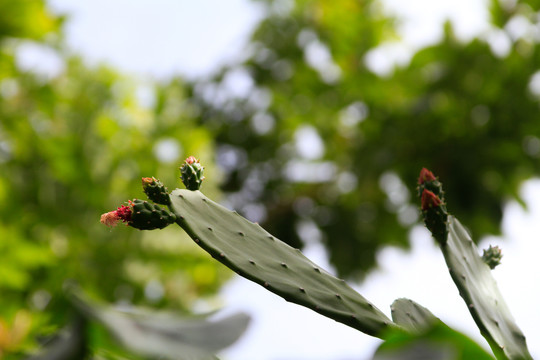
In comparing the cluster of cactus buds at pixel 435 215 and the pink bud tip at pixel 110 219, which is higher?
the cluster of cactus buds at pixel 435 215

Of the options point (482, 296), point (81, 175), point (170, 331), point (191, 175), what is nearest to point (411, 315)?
point (482, 296)

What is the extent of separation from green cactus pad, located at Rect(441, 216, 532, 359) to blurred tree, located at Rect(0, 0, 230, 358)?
3.87 metres

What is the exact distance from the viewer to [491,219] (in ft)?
17.9

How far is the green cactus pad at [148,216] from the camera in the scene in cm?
85

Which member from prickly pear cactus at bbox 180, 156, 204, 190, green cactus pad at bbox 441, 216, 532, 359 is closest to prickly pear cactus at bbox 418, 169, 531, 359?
green cactus pad at bbox 441, 216, 532, 359

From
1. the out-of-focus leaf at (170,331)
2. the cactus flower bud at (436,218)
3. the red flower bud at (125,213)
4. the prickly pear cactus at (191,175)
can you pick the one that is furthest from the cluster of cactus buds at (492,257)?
the out-of-focus leaf at (170,331)

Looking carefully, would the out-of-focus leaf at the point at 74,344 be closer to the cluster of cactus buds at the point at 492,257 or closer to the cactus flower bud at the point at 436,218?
the cactus flower bud at the point at 436,218

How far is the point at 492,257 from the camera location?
48.1 inches

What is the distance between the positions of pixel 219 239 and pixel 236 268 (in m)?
0.08

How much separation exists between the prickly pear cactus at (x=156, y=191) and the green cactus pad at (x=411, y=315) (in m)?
0.39

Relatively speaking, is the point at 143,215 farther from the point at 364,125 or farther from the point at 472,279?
the point at 364,125

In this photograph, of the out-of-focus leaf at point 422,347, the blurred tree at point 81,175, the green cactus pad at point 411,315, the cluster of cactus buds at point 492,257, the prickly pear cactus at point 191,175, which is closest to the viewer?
the out-of-focus leaf at point 422,347

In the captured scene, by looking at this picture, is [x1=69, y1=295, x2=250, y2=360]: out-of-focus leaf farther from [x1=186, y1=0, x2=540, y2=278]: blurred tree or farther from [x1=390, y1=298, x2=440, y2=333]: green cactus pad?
[x1=186, y1=0, x2=540, y2=278]: blurred tree

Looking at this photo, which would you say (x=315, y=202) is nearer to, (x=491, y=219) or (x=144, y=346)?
(x=491, y=219)
